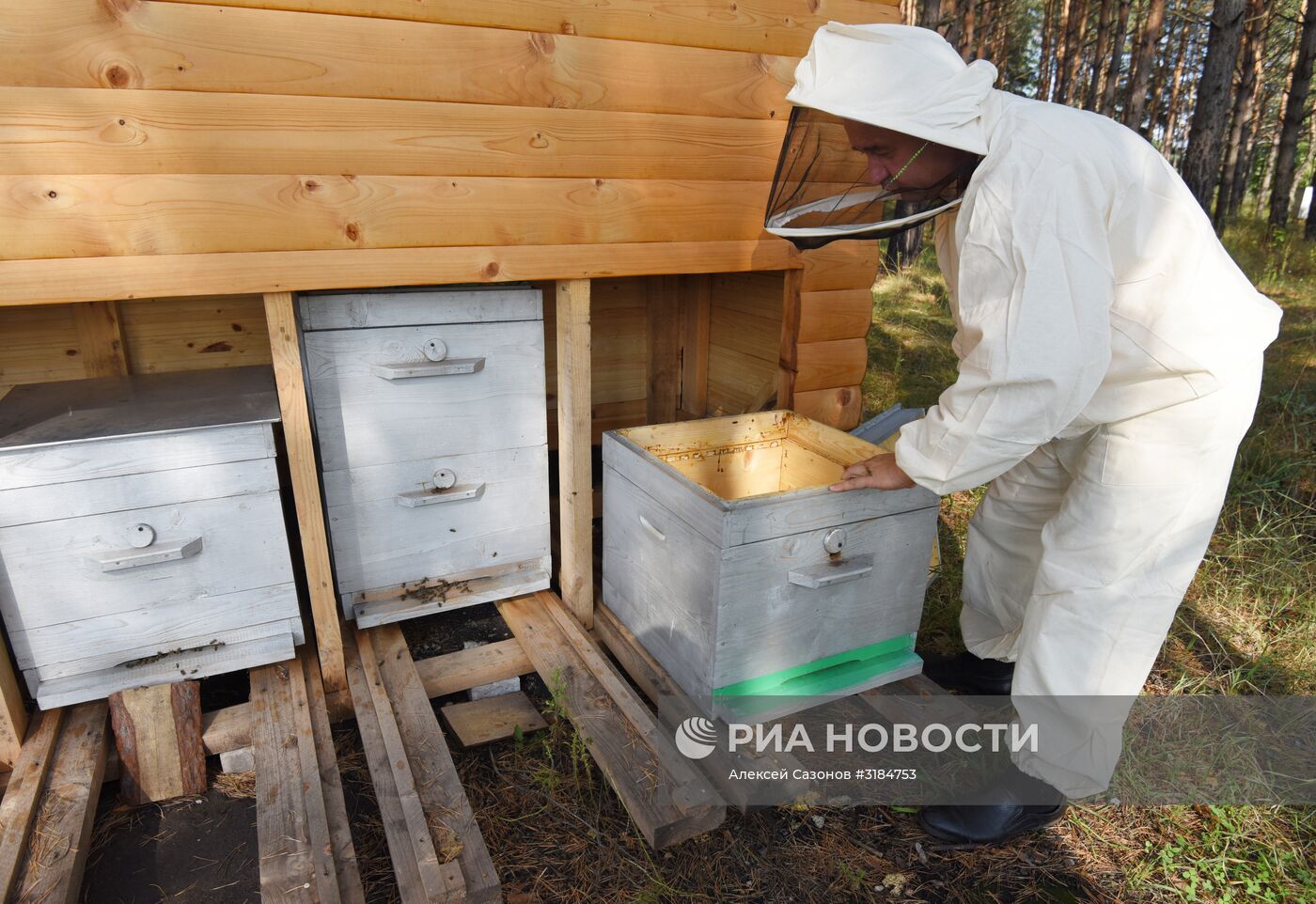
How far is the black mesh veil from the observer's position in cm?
160

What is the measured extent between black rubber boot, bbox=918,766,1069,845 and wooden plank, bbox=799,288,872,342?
1.35 m

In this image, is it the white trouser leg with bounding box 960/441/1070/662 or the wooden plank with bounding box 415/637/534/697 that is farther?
the wooden plank with bounding box 415/637/534/697

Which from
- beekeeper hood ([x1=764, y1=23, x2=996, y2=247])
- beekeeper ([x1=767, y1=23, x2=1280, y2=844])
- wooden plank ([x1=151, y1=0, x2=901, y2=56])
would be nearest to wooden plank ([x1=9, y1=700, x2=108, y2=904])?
wooden plank ([x1=151, y1=0, x2=901, y2=56])

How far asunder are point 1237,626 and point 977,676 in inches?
39.3

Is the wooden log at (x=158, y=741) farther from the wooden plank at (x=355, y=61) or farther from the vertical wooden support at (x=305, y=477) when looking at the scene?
the wooden plank at (x=355, y=61)

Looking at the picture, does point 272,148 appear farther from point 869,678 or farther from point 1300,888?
point 1300,888

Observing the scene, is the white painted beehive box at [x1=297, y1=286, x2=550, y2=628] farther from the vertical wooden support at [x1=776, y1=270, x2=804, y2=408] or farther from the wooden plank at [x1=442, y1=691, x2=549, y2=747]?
the vertical wooden support at [x1=776, y1=270, x2=804, y2=408]

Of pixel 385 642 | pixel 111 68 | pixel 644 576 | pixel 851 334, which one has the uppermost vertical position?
pixel 111 68

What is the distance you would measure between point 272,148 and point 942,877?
83.6 inches

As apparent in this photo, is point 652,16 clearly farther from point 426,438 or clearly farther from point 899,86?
point 426,438

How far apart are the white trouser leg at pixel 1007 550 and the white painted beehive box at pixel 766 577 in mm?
247

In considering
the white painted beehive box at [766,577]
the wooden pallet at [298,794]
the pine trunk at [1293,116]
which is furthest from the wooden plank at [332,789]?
the pine trunk at [1293,116]

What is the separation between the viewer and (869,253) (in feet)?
8.09

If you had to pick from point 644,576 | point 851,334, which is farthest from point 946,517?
point 644,576
